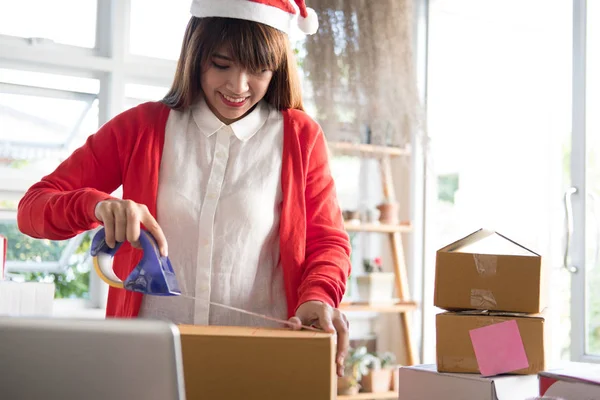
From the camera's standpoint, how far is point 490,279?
1387mm

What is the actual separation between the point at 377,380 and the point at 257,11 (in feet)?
7.66

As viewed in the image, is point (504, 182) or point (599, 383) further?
point (504, 182)

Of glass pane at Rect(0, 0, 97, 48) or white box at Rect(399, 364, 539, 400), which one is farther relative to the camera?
glass pane at Rect(0, 0, 97, 48)

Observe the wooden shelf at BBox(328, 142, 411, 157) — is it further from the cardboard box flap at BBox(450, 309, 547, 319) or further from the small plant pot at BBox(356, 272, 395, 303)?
the cardboard box flap at BBox(450, 309, 547, 319)

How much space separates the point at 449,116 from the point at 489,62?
0.31 metres

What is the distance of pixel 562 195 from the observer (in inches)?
118

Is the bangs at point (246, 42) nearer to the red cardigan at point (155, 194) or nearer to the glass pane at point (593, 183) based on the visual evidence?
the red cardigan at point (155, 194)

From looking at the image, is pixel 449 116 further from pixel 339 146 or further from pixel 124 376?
pixel 124 376

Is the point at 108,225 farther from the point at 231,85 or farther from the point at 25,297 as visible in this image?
the point at 25,297

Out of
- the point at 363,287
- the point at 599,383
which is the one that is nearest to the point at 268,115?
Answer: the point at 599,383

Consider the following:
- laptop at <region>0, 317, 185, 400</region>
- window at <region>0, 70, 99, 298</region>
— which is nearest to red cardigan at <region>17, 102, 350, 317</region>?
laptop at <region>0, 317, 185, 400</region>

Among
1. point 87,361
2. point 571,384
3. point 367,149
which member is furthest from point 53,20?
point 87,361

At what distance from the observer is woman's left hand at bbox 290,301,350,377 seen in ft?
3.69

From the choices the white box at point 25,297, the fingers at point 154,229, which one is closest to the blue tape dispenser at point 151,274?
the fingers at point 154,229
